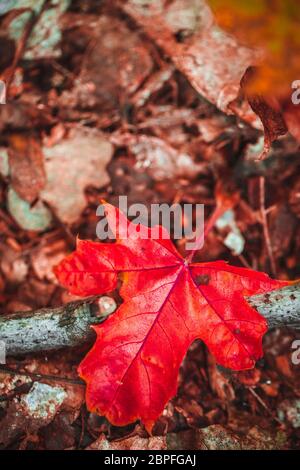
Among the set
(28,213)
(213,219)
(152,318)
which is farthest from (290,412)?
(28,213)

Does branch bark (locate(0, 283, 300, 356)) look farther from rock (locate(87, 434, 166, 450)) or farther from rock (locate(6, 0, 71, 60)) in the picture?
rock (locate(6, 0, 71, 60))

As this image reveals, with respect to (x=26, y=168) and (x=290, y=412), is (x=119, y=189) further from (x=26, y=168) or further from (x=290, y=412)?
(x=290, y=412)

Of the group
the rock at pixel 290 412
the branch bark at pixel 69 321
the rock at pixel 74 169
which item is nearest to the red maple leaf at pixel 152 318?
the branch bark at pixel 69 321

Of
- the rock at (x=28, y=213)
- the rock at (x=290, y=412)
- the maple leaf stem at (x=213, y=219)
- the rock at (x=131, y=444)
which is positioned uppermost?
the rock at (x=28, y=213)

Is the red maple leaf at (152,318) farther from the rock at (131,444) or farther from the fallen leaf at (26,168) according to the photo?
the fallen leaf at (26,168)
